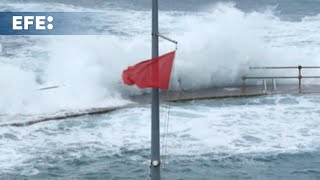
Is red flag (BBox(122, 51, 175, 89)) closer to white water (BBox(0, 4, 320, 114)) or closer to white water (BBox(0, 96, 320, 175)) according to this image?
white water (BBox(0, 96, 320, 175))

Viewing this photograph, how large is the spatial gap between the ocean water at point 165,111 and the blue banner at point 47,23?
93cm

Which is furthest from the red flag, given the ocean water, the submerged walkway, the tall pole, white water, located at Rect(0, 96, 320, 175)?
the submerged walkway

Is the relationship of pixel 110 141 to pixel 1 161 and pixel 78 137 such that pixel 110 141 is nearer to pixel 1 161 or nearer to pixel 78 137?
pixel 78 137

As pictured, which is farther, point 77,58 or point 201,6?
point 201,6

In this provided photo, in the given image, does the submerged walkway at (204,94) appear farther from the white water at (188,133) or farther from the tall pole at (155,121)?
the tall pole at (155,121)

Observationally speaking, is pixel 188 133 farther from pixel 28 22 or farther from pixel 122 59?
pixel 28 22

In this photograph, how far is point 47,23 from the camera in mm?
36094

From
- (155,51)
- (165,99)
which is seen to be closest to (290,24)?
(165,99)

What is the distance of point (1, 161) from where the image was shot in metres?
15.2

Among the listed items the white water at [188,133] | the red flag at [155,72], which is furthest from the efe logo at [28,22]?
the red flag at [155,72]

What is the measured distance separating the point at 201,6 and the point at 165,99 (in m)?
20.3

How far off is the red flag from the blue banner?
22825 mm

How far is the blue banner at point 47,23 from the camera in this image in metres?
31.3

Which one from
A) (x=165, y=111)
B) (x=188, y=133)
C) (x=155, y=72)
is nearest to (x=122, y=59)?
(x=165, y=111)
